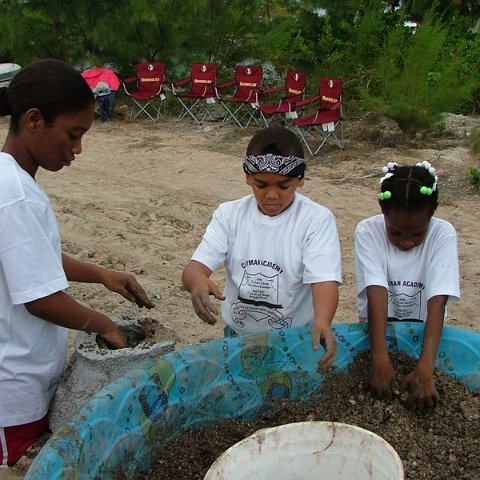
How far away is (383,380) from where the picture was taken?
211cm

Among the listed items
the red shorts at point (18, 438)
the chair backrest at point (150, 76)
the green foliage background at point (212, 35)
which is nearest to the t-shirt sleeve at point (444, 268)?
the red shorts at point (18, 438)

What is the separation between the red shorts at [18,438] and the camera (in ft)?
6.91

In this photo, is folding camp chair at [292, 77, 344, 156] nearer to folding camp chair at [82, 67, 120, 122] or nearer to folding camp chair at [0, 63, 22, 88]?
folding camp chair at [82, 67, 120, 122]

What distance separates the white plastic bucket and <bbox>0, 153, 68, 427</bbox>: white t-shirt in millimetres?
690

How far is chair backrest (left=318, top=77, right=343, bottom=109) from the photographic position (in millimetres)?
7684

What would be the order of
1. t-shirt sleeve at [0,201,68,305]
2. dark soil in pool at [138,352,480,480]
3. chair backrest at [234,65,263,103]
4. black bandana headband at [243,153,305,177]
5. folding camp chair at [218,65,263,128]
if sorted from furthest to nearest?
1. chair backrest at [234,65,263,103]
2. folding camp chair at [218,65,263,128]
3. black bandana headband at [243,153,305,177]
4. dark soil in pool at [138,352,480,480]
5. t-shirt sleeve at [0,201,68,305]

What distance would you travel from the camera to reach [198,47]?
10.8 metres

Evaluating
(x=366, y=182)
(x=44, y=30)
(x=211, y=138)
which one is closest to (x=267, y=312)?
(x=366, y=182)

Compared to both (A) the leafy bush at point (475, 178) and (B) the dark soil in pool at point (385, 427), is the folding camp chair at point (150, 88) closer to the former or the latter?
(A) the leafy bush at point (475, 178)

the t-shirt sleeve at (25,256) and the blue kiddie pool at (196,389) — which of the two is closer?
the blue kiddie pool at (196,389)

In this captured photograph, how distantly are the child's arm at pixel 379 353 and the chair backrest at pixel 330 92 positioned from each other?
5.88 meters

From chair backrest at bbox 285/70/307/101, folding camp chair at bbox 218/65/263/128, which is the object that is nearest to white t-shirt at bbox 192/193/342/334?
chair backrest at bbox 285/70/307/101

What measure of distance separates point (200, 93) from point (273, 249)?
24.9ft

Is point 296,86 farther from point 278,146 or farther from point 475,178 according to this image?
point 278,146
